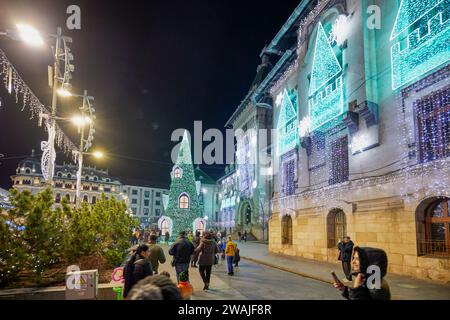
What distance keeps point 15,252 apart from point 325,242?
15008 mm

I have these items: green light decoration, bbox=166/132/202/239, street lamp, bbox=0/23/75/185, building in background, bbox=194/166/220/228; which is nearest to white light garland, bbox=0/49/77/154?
street lamp, bbox=0/23/75/185

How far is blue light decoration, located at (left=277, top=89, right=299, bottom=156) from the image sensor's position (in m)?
24.1

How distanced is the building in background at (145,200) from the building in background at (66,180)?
15.8 ft

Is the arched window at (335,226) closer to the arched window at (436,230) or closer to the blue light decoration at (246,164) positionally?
the arched window at (436,230)

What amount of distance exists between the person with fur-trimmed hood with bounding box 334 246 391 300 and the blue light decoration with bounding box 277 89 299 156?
1988cm

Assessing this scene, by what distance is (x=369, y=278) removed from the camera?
12.4ft

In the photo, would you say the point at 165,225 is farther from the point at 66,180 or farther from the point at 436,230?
the point at 66,180

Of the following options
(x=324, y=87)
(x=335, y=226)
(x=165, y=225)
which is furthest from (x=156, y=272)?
(x=165, y=225)

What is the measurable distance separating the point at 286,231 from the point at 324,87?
10.6 metres

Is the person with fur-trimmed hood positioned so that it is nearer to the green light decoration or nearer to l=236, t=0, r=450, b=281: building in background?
l=236, t=0, r=450, b=281: building in background

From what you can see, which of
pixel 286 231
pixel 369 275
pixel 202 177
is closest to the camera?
pixel 369 275

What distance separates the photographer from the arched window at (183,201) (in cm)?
3444
